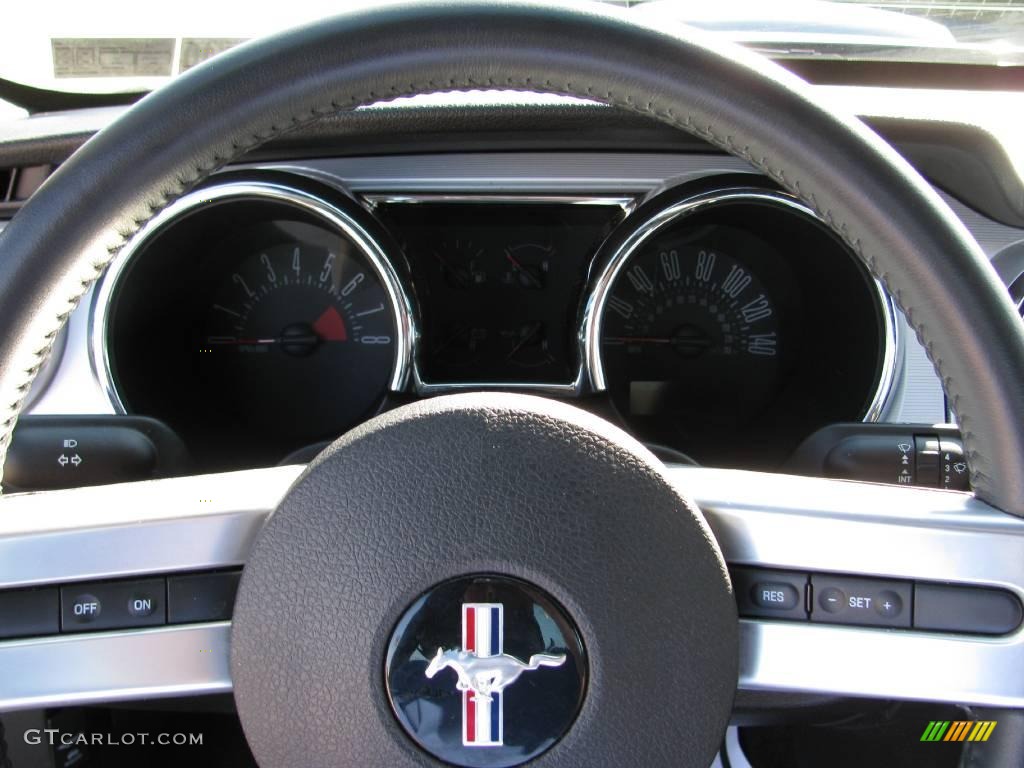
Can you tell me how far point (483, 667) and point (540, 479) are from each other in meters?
0.17

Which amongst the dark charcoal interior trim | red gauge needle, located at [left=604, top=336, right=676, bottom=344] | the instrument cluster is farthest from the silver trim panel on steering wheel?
red gauge needle, located at [left=604, top=336, right=676, bottom=344]

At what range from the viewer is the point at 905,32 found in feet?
7.00

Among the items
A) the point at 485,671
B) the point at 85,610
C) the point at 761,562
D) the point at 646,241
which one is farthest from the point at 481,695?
the point at 646,241

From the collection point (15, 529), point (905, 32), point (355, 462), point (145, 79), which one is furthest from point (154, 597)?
point (905, 32)

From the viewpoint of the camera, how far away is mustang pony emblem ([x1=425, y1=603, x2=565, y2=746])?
A: 33.1 inches

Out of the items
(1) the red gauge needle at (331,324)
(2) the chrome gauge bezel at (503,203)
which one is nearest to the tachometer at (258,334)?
(1) the red gauge needle at (331,324)

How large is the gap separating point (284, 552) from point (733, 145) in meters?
0.52

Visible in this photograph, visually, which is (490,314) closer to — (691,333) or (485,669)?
(691,333)

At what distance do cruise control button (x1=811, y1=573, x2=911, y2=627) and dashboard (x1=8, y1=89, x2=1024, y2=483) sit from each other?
2.36 ft

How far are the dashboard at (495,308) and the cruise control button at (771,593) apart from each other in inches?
28.0

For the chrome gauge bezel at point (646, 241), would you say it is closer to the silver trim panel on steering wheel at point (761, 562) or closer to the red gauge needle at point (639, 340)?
the red gauge needle at point (639, 340)

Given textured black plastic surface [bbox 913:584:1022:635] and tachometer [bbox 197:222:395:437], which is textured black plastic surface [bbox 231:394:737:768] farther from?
tachometer [bbox 197:222:395:437]

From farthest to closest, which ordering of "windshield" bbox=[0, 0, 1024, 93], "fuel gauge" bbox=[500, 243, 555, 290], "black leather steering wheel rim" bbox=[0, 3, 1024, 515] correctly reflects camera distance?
"fuel gauge" bbox=[500, 243, 555, 290] < "windshield" bbox=[0, 0, 1024, 93] < "black leather steering wheel rim" bbox=[0, 3, 1024, 515]

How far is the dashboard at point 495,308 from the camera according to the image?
6.25 ft
